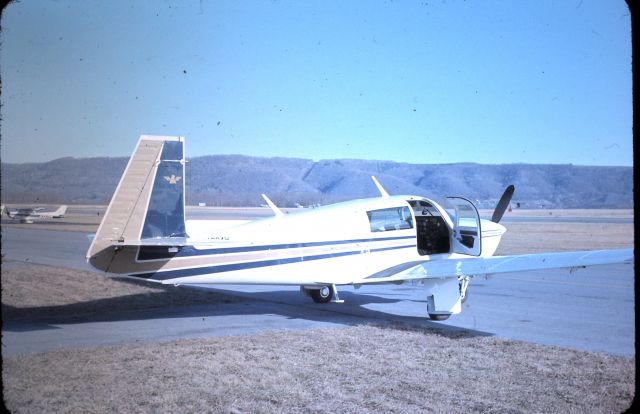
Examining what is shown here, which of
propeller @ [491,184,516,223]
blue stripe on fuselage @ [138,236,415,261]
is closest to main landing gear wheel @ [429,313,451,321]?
blue stripe on fuselage @ [138,236,415,261]

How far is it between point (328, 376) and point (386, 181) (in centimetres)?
12596

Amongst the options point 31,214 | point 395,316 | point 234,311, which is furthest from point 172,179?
point 31,214

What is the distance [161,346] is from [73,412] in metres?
2.76

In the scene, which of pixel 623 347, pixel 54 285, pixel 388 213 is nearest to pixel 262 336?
pixel 388 213

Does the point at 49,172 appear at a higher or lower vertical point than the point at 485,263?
higher

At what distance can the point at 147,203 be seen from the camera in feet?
29.9

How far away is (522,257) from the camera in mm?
10234

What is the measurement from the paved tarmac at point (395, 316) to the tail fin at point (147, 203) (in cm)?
144

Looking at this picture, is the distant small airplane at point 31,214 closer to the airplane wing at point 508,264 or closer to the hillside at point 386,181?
the hillside at point 386,181

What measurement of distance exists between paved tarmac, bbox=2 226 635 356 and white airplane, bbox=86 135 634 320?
2.44 ft

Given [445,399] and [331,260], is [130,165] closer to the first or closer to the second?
[331,260]

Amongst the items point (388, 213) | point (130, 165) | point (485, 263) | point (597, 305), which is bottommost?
point (597, 305)

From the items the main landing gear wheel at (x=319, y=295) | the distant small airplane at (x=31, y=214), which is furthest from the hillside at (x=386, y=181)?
the main landing gear wheel at (x=319, y=295)

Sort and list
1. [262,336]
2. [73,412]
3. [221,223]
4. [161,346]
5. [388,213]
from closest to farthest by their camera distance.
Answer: [73,412]
[161,346]
[262,336]
[221,223]
[388,213]
